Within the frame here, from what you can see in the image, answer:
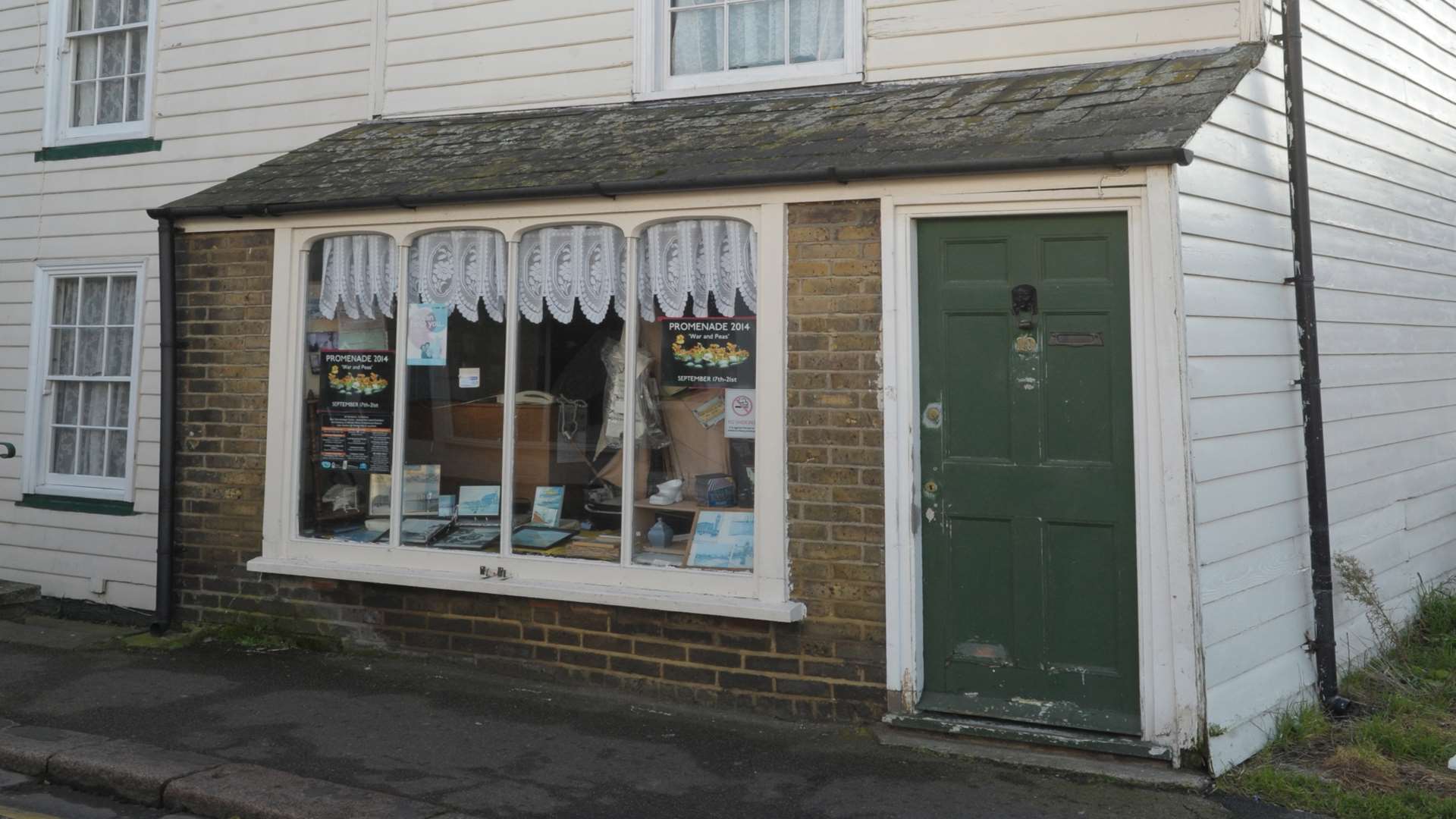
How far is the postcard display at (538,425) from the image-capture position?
6.23 metres

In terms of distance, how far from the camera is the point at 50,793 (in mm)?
5094

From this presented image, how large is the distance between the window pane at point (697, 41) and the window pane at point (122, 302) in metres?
4.37

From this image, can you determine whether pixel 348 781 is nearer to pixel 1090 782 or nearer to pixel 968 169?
pixel 1090 782

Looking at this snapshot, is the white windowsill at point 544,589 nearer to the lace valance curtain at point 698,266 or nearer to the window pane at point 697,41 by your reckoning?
the lace valance curtain at point 698,266

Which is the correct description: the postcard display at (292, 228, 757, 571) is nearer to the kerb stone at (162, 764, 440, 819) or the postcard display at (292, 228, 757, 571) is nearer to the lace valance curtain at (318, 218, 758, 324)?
the lace valance curtain at (318, 218, 758, 324)

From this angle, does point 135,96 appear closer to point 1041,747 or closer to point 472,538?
point 472,538

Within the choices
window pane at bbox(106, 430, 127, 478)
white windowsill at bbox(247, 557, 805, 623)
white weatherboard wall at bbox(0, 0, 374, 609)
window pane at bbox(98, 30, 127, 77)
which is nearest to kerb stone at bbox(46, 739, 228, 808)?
white windowsill at bbox(247, 557, 805, 623)

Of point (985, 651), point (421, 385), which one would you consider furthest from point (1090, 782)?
point (421, 385)

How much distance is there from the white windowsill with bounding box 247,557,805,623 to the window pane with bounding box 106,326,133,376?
8.12ft

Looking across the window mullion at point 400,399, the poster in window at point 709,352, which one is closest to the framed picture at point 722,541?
the poster in window at point 709,352

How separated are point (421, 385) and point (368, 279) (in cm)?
72

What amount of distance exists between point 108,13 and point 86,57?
377 mm

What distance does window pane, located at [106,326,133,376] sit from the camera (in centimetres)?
871

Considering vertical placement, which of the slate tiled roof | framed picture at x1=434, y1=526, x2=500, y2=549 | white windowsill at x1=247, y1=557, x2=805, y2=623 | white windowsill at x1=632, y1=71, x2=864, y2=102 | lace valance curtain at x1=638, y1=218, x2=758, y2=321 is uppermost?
white windowsill at x1=632, y1=71, x2=864, y2=102
